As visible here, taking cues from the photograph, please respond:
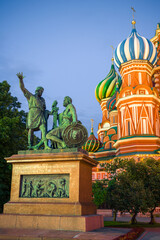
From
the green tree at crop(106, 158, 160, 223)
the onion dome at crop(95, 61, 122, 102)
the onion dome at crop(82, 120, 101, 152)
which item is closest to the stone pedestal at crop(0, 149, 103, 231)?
the green tree at crop(106, 158, 160, 223)

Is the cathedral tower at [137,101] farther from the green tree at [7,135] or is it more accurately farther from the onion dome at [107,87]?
the green tree at [7,135]

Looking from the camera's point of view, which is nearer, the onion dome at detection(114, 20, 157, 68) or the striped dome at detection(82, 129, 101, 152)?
the onion dome at detection(114, 20, 157, 68)

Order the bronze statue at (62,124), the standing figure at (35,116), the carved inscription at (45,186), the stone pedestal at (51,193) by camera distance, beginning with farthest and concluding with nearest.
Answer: the standing figure at (35,116) → the bronze statue at (62,124) → the carved inscription at (45,186) → the stone pedestal at (51,193)

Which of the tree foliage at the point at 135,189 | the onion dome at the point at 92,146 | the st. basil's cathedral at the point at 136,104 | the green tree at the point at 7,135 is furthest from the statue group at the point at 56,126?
the onion dome at the point at 92,146

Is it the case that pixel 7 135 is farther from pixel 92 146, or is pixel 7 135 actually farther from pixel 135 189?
pixel 92 146

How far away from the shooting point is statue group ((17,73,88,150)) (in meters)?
11.5

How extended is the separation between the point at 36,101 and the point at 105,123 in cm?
3909

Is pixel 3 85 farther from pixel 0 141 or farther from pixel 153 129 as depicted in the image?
pixel 153 129

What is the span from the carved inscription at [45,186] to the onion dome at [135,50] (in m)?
30.2

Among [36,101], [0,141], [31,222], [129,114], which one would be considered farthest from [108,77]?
[31,222]

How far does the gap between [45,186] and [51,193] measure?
40cm

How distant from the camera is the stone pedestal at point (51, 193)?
9844 mm

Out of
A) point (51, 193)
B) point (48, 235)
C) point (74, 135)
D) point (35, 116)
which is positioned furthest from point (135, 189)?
point (48, 235)

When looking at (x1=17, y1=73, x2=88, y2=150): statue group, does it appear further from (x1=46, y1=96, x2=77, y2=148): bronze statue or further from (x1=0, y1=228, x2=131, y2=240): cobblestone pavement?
(x1=0, y1=228, x2=131, y2=240): cobblestone pavement
